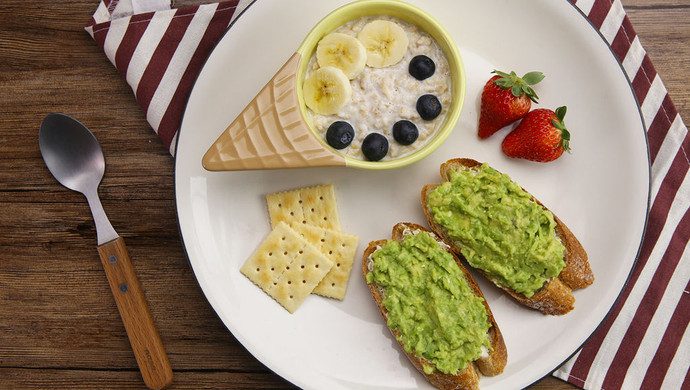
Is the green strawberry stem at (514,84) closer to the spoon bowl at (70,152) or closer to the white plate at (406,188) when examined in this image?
the white plate at (406,188)

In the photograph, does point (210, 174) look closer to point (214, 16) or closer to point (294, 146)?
point (294, 146)

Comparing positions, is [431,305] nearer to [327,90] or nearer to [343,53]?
[327,90]

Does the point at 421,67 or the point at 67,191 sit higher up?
the point at 421,67

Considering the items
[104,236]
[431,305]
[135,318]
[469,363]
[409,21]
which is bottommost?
[135,318]

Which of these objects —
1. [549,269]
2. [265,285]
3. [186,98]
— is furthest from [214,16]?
[549,269]

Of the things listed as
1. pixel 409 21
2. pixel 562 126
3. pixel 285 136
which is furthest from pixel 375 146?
pixel 562 126

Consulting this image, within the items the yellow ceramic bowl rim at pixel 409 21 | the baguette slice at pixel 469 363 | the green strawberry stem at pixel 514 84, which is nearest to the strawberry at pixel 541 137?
the green strawberry stem at pixel 514 84

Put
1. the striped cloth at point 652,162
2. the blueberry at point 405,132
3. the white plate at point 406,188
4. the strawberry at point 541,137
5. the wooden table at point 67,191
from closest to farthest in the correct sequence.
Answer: the blueberry at point 405,132 → the strawberry at point 541,137 → the white plate at point 406,188 → the striped cloth at point 652,162 → the wooden table at point 67,191
